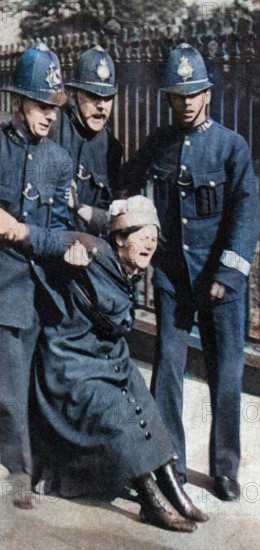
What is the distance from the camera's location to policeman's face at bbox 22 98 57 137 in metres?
3.96

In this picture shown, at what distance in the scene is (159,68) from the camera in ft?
13.1

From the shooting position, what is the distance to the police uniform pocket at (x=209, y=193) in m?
3.98

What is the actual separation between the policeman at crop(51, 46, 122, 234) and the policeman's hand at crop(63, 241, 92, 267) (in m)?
0.12

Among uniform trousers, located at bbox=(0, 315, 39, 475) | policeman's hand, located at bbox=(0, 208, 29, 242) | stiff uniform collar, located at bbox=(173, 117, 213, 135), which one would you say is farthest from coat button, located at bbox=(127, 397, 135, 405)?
stiff uniform collar, located at bbox=(173, 117, 213, 135)

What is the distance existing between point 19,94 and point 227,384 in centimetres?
146

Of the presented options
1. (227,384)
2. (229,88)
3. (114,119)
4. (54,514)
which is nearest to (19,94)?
(114,119)

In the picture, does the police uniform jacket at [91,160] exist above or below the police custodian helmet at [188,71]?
below

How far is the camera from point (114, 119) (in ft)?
13.5

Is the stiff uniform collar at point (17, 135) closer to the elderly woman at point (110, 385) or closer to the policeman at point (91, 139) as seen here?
the policeman at point (91, 139)

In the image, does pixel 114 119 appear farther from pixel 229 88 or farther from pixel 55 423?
pixel 55 423

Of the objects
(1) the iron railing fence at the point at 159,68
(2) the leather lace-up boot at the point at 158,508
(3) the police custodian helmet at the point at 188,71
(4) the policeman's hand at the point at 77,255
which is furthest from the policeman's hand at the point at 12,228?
(2) the leather lace-up boot at the point at 158,508

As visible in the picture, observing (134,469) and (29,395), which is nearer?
(134,469)

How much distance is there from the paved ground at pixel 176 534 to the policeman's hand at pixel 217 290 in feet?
1.32

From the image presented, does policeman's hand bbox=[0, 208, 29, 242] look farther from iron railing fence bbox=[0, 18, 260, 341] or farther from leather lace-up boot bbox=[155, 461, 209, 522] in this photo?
leather lace-up boot bbox=[155, 461, 209, 522]
